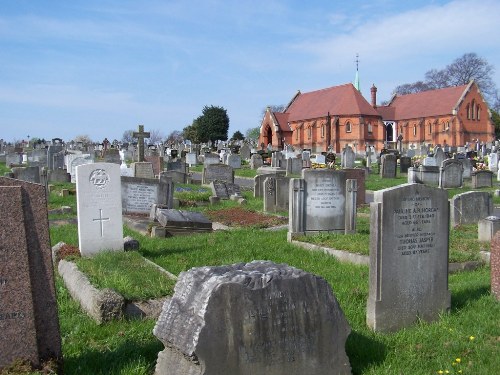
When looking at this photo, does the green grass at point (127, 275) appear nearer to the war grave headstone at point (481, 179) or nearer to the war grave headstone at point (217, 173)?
the war grave headstone at point (217, 173)

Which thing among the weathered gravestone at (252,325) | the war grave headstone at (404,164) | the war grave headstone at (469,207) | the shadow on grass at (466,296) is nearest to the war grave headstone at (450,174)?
the war grave headstone at (404,164)

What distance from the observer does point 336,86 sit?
69062mm

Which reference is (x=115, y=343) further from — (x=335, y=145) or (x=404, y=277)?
(x=335, y=145)

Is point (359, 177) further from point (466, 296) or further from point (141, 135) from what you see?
point (141, 135)

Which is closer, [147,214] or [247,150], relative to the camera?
[147,214]

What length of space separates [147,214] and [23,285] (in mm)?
10729

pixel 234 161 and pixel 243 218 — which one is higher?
pixel 234 161

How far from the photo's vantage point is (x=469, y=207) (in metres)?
12.7

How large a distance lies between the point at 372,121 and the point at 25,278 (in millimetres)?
62103

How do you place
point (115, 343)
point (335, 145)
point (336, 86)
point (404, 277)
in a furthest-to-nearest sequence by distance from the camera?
point (336, 86), point (335, 145), point (404, 277), point (115, 343)

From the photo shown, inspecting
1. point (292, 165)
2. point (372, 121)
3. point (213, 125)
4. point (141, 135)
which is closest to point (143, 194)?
point (141, 135)

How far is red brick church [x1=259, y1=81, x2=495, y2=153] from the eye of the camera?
63.8m

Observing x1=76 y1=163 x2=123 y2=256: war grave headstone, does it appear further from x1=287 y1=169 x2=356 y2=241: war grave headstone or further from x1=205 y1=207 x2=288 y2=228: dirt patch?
x1=205 y1=207 x2=288 y2=228: dirt patch

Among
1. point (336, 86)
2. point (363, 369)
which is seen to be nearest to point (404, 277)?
point (363, 369)
